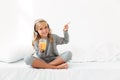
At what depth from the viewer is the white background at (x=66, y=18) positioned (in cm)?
209

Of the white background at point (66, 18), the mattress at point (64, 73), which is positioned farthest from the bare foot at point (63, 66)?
the white background at point (66, 18)

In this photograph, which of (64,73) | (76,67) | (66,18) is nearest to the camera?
(64,73)

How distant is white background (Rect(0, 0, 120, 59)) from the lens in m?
2.09

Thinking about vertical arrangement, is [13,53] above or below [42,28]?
below

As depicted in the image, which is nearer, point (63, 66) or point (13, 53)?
point (63, 66)

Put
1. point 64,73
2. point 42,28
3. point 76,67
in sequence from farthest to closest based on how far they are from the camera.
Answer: point 42,28, point 76,67, point 64,73

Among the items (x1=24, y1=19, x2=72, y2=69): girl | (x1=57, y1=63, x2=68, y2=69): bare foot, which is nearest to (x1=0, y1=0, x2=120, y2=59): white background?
(x1=24, y1=19, x2=72, y2=69): girl

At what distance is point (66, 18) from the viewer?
2.19 m

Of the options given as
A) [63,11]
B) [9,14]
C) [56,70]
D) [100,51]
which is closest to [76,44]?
[100,51]

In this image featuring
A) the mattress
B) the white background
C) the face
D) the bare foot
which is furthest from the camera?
the white background

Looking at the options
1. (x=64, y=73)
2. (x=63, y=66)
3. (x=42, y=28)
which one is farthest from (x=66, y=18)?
(x=64, y=73)

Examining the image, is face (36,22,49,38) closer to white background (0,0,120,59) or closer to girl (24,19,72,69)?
girl (24,19,72,69)

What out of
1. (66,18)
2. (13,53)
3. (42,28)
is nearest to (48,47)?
(42,28)

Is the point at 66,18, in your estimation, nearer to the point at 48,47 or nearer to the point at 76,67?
the point at 48,47
